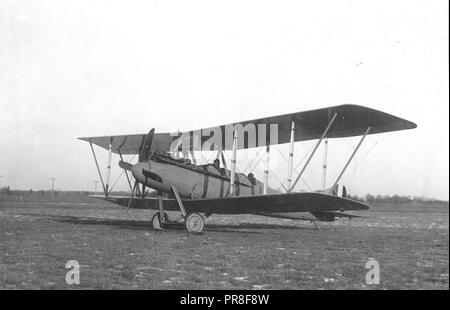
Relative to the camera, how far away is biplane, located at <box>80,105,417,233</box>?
33.9ft

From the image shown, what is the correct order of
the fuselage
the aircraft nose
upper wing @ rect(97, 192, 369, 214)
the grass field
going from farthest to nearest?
the fuselage, the aircraft nose, upper wing @ rect(97, 192, 369, 214), the grass field

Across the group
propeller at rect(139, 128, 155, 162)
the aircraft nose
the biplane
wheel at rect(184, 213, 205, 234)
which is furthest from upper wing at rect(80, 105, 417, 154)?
wheel at rect(184, 213, 205, 234)

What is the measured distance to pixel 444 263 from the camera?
23.6 feet

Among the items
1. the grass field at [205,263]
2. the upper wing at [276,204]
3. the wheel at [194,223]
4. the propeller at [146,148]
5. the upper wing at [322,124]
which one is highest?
the upper wing at [322,124]

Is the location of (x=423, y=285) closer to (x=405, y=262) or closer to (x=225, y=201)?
(x=405, y=262)

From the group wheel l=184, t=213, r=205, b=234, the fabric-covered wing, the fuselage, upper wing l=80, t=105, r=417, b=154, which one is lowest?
wheel l=184, t=213, r=205, b=234

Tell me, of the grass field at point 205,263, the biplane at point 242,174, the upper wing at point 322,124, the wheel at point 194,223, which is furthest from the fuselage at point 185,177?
A: the grass field at point 205,263

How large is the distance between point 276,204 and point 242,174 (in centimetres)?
244

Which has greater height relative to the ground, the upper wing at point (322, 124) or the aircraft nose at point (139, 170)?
the upper wing at point (322, 124)

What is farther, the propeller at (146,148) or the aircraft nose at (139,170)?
the propeller at (146,148)

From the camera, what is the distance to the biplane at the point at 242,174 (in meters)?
10.3

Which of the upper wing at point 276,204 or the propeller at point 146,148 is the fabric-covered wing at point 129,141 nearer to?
the propeller at point 146,148

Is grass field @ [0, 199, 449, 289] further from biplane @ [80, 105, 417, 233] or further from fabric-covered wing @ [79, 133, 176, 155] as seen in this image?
fabric-covered wing @ [79, 133, 176, 155]

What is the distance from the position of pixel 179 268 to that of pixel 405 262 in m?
3.75
